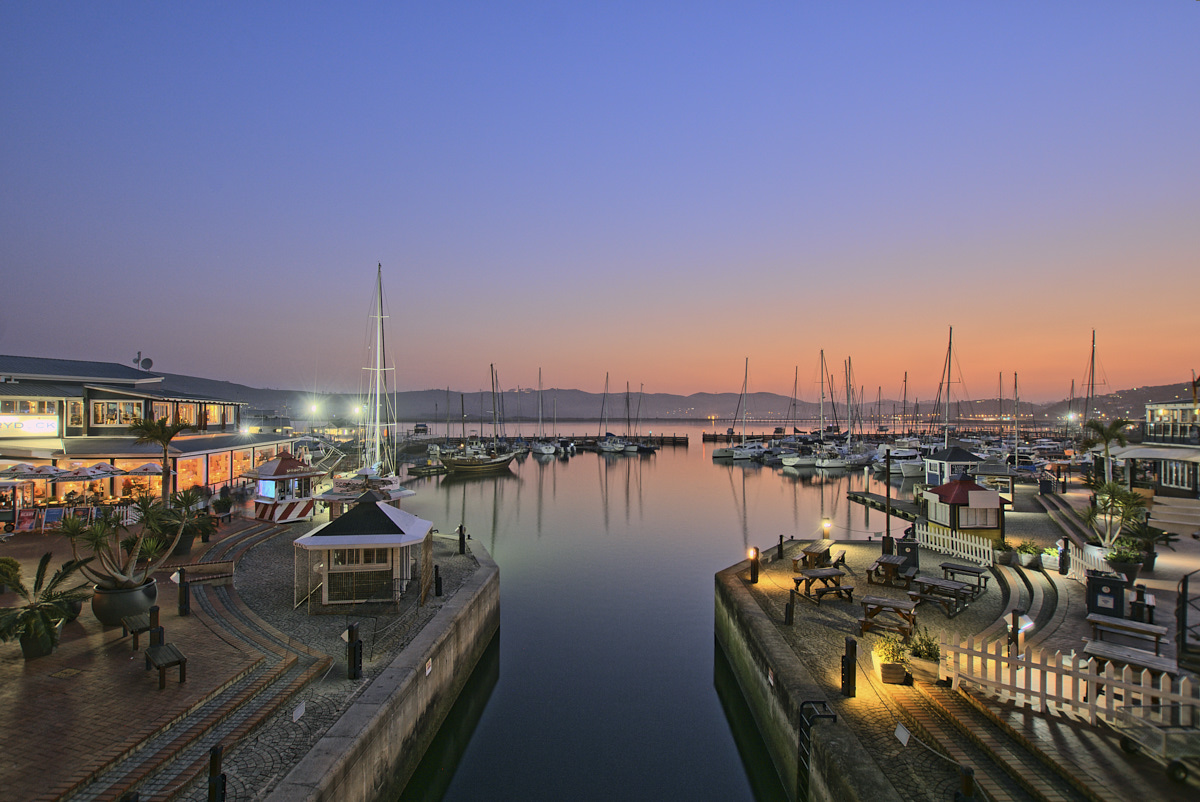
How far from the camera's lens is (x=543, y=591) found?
2045 centimetres

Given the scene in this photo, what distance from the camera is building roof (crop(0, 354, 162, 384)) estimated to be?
2373 centimetres

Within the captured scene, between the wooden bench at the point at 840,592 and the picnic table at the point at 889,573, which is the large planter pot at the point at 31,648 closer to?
the wooden bench at the point at 840,592

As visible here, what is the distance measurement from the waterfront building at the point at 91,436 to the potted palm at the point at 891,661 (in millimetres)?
→ 19515

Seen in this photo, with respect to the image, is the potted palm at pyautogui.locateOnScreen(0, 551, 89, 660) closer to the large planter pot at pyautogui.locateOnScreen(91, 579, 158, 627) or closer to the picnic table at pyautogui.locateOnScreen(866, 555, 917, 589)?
the large planter pot at pyautogui.locateOnScreen(91, 579, 158, 627)

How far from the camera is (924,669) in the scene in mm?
8188

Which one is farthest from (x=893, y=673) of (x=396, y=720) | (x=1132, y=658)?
(x=396, y=720)

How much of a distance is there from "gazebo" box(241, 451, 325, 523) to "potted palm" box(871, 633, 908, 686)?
64.8 ft

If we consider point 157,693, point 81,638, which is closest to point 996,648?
point 157,693

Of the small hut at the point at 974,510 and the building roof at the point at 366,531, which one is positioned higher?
the building roof at the point at 366,531

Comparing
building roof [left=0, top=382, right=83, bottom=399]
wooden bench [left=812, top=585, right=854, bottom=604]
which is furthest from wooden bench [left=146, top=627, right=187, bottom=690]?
building roof [left=0, top=382, right=83, bottom=399]

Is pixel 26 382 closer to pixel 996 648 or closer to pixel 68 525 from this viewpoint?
pixel 68 525

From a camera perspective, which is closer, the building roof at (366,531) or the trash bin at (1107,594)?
the trash bin at (1107,594)

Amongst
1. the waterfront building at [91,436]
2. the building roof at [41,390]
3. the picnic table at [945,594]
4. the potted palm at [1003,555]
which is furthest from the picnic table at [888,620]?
the building roof at [41,390]

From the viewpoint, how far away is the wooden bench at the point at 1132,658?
21.1 feet
